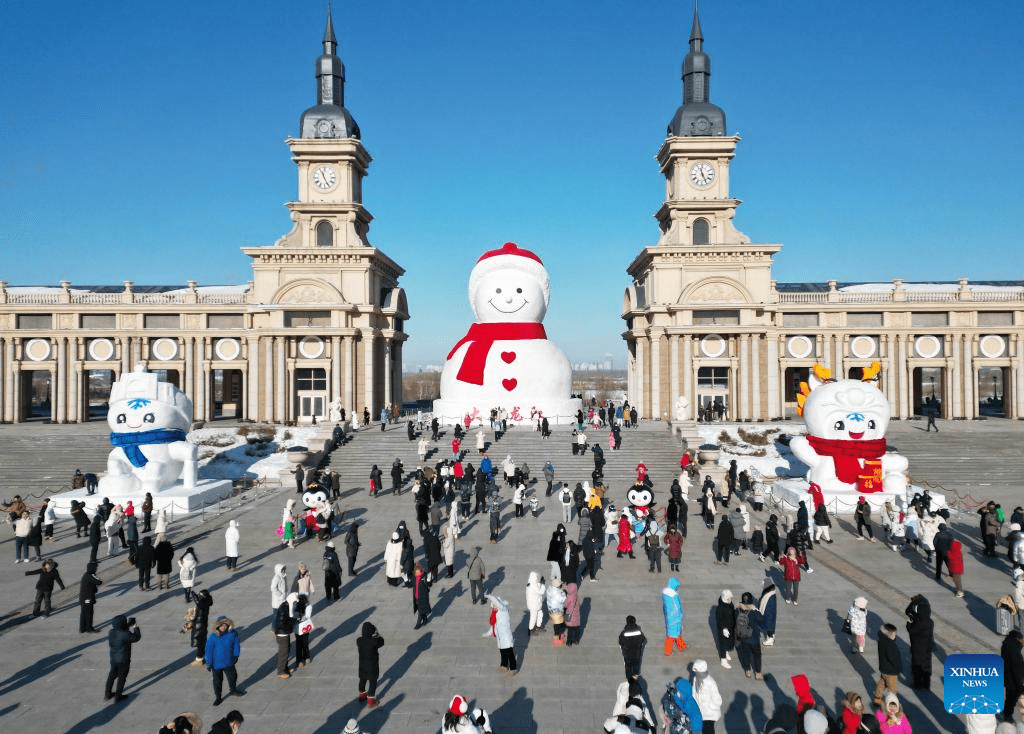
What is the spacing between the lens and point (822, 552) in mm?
16750

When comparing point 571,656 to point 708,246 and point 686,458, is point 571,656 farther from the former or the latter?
point 708,246

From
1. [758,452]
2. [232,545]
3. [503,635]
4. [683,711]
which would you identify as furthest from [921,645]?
[758,452]

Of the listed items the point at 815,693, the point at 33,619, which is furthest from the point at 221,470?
the point at 815,693

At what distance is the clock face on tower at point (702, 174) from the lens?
43.7 metres

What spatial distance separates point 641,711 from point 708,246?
3781cm

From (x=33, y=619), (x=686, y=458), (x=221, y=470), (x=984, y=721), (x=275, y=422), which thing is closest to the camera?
(x=984, y=721)

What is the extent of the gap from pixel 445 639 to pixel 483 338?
81.5 ft

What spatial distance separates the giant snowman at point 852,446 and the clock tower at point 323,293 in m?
27.1

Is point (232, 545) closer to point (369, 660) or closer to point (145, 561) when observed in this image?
point (145, 561)

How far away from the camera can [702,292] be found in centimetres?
4188

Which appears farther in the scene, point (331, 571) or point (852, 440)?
point (852, 440)

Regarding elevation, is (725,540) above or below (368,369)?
below

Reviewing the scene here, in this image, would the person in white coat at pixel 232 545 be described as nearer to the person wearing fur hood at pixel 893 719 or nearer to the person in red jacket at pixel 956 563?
the person wearing fur hood at pixel 893 719

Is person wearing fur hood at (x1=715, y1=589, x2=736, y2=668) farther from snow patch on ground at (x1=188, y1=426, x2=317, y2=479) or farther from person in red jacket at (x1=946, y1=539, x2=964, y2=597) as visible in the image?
snow patch on ground at (x1=188, y1=426, x2=317, y2=479)
